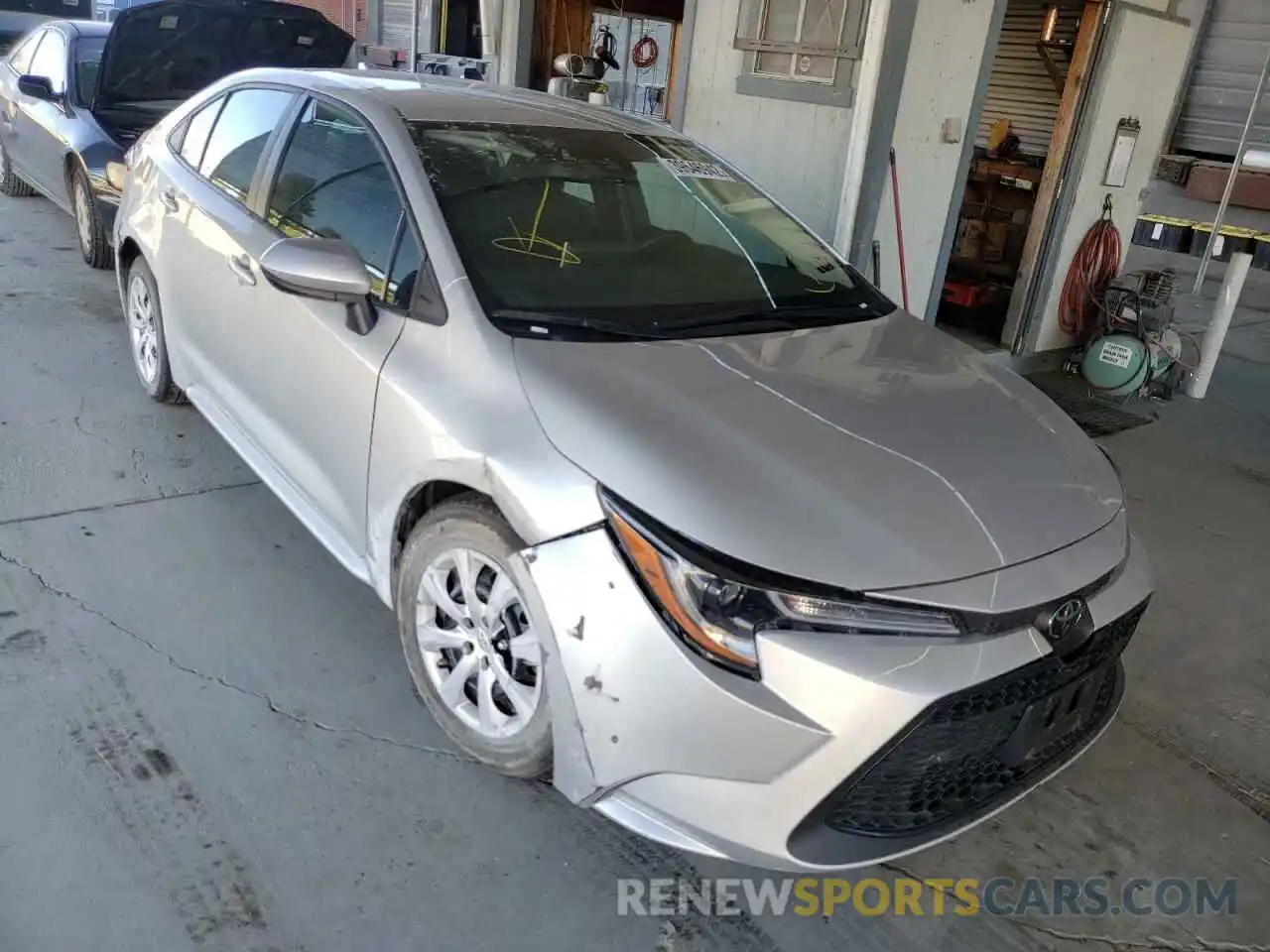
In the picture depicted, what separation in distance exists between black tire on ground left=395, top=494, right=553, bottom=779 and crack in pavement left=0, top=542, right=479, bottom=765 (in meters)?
0.09

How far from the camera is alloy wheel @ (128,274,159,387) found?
4.00 m

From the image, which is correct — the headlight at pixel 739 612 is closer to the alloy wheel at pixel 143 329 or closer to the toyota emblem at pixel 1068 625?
the toyota emblem at pixel 1068 625

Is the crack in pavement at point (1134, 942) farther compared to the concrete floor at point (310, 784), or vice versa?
the crack in pavement at point (1134, 942)

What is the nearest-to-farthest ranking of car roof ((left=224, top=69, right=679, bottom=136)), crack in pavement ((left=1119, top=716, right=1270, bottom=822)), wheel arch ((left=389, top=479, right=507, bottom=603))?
wheel arch ((left=389, top=479, right=507, bottom=603)), crack in pavement ((left=1119, top=716, right=1270, bottom=822)), car roof ((left=224, top=69, right=679, bottom=136))

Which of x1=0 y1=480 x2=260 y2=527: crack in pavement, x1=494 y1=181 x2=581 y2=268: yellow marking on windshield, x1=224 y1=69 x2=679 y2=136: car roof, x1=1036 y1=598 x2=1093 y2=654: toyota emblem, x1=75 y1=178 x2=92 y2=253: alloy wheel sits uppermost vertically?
x1=224 y1=69 x2=679 y2=136: car roof

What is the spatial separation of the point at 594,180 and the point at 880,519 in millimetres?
1497

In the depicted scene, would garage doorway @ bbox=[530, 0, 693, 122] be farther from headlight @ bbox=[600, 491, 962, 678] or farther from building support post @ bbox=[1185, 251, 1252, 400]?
headlight @ bbox=[600, 491, 962, 678]

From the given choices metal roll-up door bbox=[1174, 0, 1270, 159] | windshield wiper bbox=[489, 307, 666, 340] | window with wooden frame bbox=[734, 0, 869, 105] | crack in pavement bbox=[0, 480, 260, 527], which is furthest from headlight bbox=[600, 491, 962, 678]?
metal roll-up door bbox=[1174, 0, 1270, 159]

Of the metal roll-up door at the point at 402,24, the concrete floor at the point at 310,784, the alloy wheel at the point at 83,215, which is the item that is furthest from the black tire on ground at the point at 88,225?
the metal roll-up door at the point at 402,24

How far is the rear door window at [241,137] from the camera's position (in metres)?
3.25

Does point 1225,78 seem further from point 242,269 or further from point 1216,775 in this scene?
point 242,269

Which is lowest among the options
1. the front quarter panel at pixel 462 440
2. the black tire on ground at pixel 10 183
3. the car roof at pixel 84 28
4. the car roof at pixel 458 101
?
the black tire on ground at pixel 10 183

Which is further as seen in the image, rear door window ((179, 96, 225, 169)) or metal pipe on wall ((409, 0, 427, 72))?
metal pipe on wall ((409, 0, 427, 72))

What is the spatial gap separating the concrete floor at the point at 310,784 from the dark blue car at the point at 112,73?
2.79 metres
